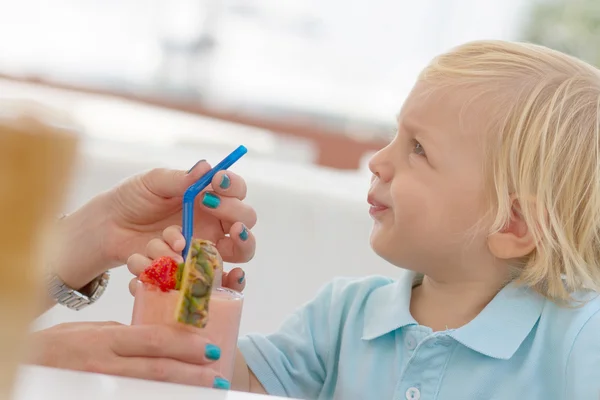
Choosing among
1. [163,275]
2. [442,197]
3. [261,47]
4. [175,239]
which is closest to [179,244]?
[175,239]

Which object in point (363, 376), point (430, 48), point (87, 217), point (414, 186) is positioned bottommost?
point (363, 376)

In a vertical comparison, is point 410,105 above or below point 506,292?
above

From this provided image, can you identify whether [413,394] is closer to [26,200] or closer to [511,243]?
[511,243]

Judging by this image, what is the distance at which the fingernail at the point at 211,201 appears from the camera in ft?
3.34

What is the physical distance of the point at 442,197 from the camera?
1059mm

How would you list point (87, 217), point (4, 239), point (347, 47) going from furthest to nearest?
point (347, 47) < point (87, 217) < point (4, 239)

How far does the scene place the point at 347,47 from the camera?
4.44 metres

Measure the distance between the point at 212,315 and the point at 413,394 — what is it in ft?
0.96

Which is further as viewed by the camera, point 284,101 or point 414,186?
point 284,101

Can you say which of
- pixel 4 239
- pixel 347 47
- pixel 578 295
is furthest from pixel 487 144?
pixel 347 47

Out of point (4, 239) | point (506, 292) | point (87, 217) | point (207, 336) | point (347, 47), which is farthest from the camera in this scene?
point (347, 47)

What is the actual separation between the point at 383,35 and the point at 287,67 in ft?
1.76

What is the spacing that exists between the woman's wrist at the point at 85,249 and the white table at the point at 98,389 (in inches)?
21.9

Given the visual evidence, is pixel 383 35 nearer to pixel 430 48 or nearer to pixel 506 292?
pixel 430 48
